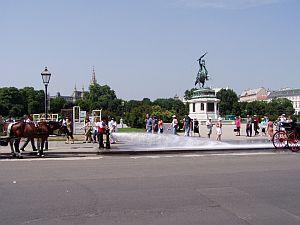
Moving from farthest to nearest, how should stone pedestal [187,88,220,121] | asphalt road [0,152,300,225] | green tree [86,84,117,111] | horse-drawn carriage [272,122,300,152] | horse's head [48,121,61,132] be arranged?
green tree [86,84,117,111], stone pedestal [187,88,220,121], horse-drawn carriage [272,122,300,152], horse's head [48,121,61,132], asphalt road [0,152,300,225]

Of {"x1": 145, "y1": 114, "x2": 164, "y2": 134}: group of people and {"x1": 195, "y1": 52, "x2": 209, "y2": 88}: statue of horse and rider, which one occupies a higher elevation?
{"x1": 195, "y1": 52, "x2": 209, "y2": 88}: statue of horse and rider

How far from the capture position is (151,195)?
30.0ft

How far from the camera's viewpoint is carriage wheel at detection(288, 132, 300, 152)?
20.5 meters

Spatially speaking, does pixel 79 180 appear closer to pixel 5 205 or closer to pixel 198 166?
pixel 5 205

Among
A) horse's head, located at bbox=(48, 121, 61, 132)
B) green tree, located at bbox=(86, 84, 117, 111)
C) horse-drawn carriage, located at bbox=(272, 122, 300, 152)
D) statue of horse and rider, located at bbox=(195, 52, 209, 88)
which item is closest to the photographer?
horse's head, located at bbox=(48, 121, 61, 132)

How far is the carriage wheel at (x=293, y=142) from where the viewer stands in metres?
20.5

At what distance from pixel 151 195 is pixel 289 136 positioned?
526 inches

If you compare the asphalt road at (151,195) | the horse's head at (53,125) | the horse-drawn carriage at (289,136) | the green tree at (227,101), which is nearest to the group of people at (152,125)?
the horse-drawn carriage at (289,136)

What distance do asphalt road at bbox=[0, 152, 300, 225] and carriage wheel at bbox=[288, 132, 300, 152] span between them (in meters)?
6.44

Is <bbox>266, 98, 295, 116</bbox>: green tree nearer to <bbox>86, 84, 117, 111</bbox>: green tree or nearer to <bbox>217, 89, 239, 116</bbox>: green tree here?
<bbox>217, 89, 239, 116</bbox>: green tree

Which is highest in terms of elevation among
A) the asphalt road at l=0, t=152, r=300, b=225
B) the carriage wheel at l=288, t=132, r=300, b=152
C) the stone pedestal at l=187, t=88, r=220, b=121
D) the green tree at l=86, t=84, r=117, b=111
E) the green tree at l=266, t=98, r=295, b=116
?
the green tree at l=86, t=84, r=117, b=111

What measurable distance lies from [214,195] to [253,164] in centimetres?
620

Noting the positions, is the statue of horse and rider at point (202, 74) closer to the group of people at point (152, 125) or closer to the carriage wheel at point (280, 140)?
the group of people at point (152, 125)

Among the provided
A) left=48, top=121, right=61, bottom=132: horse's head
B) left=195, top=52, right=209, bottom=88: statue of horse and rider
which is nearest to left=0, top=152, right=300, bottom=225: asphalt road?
left=48, top=121, right=61, bottom=132: horse's head
